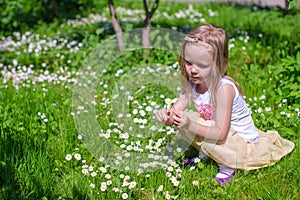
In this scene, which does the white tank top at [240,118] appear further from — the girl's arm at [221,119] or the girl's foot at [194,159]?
the girl's foot at [194,159]

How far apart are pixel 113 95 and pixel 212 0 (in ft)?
13.0

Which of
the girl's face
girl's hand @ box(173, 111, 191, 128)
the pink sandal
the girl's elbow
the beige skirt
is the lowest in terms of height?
the pink sandal

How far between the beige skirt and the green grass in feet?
0.20

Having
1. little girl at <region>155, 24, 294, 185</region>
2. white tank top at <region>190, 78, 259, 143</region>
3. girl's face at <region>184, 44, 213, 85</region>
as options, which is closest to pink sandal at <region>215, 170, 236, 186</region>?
little girl at <region>155, 24, 294, 185</region>

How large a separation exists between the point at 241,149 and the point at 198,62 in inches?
25.8

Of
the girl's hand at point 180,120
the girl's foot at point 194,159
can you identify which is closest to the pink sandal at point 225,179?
the girl's foot at point 194,159

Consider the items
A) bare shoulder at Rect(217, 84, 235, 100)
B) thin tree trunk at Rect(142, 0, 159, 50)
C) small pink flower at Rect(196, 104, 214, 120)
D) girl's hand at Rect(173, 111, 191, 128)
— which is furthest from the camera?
thin tree trunk at Rect(142, 0, 159, 50)

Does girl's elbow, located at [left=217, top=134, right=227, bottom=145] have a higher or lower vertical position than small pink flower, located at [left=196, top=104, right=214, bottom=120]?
lower

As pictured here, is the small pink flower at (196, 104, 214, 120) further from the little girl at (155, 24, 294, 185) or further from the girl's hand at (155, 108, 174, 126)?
the girl's hand at (155, 108, 174, 126)

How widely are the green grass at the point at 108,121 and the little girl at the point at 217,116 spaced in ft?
0.30

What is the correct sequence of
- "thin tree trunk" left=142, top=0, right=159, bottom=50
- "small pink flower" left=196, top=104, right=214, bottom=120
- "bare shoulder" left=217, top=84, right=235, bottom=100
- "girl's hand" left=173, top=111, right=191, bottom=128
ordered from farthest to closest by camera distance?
"thin tree trunk" left=142, top=0, right=159, bottom=50 < "small pink flower" left=196, top=104, right=214, bottom=120 < "bare shoulder" left=217, top=84, right=235, bottom=100 < "girl's hand" left=173, top=111, right=191, bottom=128

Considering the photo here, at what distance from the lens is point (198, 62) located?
281 centimetres

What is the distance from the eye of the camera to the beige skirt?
9.45 feet

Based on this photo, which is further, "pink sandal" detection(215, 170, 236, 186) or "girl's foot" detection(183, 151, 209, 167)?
"girl's foot" detection(183, 151, 209, 167)
